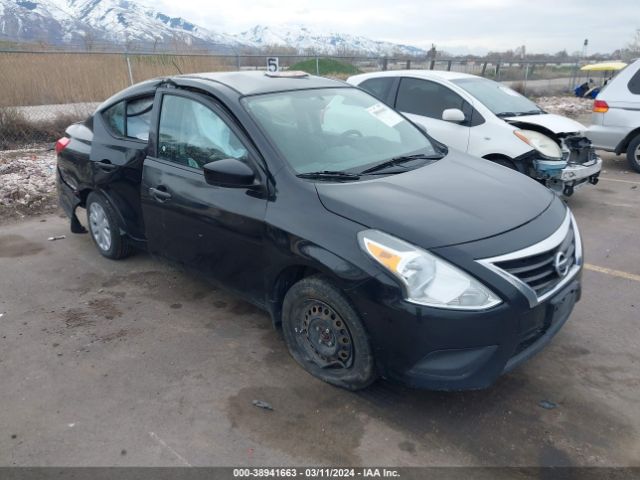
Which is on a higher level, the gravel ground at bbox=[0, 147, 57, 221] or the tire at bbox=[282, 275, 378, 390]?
the tire at bbox=[282, 275, 378, 390]

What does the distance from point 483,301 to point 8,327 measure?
344cm

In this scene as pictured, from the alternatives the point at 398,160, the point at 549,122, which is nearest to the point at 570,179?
the point at 549,122

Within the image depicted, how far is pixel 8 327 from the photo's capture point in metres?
3.98

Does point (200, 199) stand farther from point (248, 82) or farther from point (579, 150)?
point (579, 150)

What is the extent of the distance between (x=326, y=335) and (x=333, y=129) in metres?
1.48

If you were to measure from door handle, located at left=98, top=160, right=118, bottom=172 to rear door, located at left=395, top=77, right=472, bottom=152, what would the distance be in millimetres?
3976

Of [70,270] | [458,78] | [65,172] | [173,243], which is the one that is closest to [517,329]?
[173,243]

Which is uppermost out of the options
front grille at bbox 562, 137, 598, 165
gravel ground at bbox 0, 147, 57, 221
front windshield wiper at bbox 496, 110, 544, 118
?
front windshield wiper at bbox 496, 110, 544, 118

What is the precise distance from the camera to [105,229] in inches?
197

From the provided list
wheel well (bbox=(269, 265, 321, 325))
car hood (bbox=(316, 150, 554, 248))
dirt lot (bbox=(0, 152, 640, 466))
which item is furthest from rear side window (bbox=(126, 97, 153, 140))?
car hood (bbox=(316, 150, 554, 248))

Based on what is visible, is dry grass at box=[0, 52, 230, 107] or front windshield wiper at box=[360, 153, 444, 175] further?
dry grass at box=[0, 52, 230, 107]

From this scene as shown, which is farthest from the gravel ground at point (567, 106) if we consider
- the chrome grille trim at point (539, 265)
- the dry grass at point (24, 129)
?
the chrome grille trim at point (539, 265)

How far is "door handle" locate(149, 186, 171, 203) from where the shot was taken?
386 cm

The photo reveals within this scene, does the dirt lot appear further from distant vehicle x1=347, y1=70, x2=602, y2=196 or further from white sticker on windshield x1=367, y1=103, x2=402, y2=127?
distant vehicle x1=347, y1=70, x2=602, y2=196
